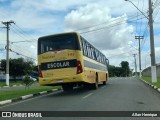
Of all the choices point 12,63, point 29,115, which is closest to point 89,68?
point 29,115

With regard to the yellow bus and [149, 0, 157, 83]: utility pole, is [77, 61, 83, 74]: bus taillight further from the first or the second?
[149, 0, 157, 83]: utility pole

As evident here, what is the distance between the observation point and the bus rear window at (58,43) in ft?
72.1

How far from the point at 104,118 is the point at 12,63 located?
73255mm

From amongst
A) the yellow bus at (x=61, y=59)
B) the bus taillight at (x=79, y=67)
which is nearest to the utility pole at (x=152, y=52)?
the yellow bus at (x=61, y=59)

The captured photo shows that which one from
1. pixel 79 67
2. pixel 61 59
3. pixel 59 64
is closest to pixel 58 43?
pixel 61 59

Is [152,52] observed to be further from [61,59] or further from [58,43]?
[61,59]

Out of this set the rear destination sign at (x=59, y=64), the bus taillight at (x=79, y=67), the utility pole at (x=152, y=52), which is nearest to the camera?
the bus taillight at (x=79, y=67)

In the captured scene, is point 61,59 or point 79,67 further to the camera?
point 61,59

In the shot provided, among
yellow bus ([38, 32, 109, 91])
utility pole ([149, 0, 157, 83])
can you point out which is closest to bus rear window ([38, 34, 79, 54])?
yellow bus ([38, 32, 109, 91])

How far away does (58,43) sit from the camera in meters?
22.3

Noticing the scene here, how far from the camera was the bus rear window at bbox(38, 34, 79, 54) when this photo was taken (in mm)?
21984

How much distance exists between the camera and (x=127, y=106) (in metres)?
14.9

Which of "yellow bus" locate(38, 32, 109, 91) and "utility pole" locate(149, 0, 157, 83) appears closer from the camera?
"yellow bus" locate(38, 32, 109, 91)

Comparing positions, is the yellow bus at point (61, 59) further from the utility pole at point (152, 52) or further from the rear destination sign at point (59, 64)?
the utility pole at point (152, 52)
